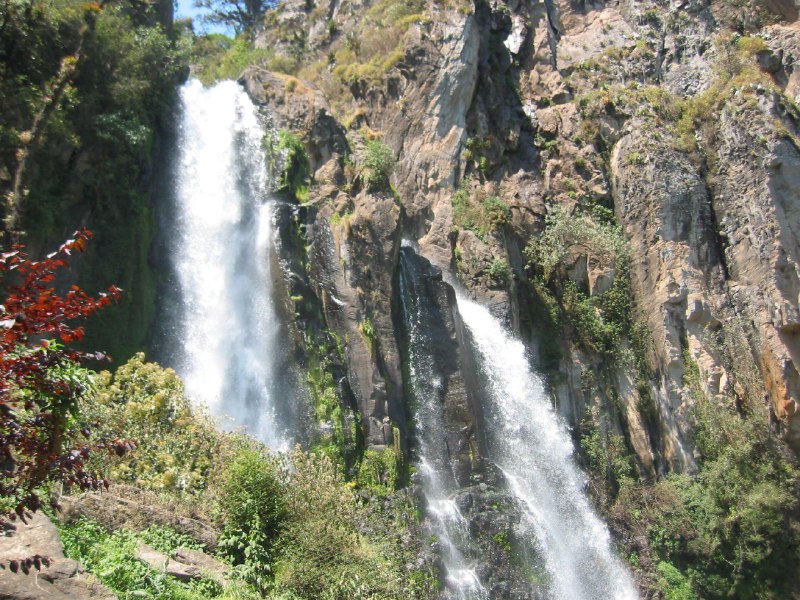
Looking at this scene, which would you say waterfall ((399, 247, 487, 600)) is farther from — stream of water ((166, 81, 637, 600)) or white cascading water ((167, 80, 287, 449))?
white cascading water ((167, 80, 287, 449))

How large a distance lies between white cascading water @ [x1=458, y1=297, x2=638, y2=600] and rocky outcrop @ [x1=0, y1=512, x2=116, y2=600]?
1169 centimetres

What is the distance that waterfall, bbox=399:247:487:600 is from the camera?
15.9 metres

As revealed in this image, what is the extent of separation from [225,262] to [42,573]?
483 inches

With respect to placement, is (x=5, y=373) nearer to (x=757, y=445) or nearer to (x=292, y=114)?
(x=292, y=114)

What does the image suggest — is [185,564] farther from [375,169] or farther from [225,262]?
[375,169]

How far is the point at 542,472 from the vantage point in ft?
64.9

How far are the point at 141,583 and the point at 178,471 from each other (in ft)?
12.8

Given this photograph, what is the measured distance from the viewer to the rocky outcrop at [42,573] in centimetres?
721

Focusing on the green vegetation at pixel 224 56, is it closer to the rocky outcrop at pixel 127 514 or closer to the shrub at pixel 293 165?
the shrub at pixel 293 165

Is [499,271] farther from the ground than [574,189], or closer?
closer

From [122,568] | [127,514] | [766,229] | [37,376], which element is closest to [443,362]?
[127,514]

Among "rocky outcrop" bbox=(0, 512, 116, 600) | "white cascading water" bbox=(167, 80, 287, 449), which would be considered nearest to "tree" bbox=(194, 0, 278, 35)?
"white cascading water" bbox=(167, 80, 287, 449)

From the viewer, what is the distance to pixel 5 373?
525 centimetres

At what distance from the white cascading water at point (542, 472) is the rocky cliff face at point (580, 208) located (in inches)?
43.8
